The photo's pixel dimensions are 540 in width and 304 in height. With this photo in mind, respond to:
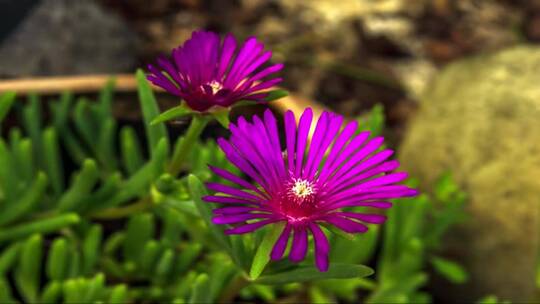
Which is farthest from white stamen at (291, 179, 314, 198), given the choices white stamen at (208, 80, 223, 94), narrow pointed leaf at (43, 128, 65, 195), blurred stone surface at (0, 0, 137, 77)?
blurred stone surface at (0, 0, 137, 77)

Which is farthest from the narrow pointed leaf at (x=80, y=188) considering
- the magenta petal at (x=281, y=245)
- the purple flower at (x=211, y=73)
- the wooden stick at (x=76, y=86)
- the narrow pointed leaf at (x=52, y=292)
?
the magenta petal at (x=281, y=245)

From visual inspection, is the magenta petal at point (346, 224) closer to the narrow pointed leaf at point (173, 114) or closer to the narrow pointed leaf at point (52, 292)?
the narrow pointed leaf at point (173, 114)

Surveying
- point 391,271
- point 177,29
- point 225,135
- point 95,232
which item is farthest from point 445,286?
point 177,29

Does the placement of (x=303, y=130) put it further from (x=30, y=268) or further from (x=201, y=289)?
(x=30, y=268)

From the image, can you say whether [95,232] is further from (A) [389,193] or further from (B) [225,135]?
(A) [389,193]

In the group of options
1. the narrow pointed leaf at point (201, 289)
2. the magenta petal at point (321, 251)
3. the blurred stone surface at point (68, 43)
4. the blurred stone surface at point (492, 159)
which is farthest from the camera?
the blurred stone surface at point (68, 43)

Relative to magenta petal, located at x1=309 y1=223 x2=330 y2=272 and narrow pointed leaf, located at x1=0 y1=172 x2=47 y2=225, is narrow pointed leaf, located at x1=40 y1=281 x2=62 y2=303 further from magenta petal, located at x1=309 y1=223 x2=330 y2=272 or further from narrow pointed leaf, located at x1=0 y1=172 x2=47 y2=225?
magenta petal, located at x1=309 y1=223 x2=330 y2=272
